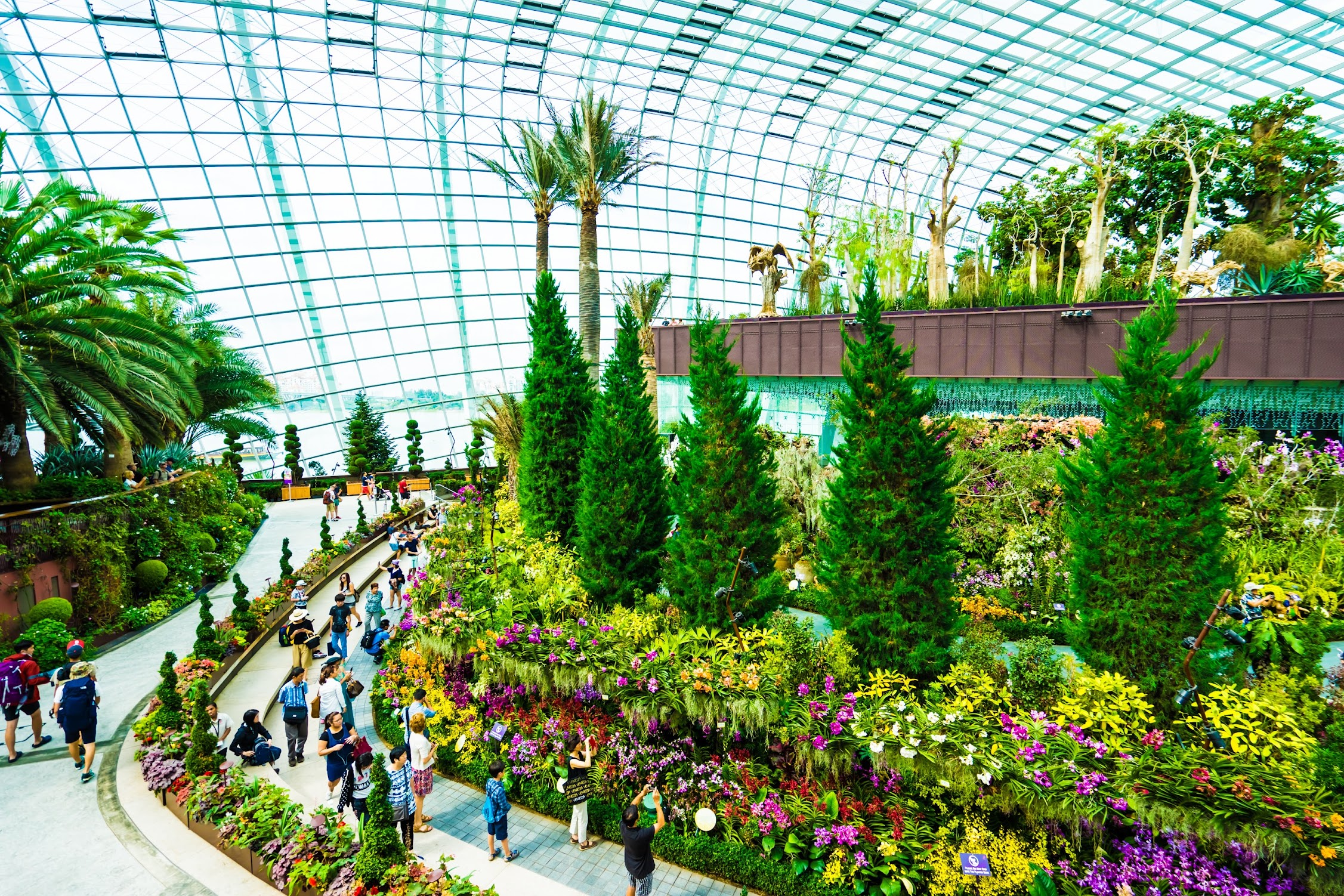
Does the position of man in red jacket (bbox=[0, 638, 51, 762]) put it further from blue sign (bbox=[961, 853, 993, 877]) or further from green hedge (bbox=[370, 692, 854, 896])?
blue sign (bbox=[961, 853, 993, 877])

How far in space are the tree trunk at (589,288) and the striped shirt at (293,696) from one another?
1087 centimetres

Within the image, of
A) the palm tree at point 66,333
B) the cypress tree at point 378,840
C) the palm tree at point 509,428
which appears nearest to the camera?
the cypress tree at point 378,840

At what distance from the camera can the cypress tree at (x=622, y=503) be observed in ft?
31.6

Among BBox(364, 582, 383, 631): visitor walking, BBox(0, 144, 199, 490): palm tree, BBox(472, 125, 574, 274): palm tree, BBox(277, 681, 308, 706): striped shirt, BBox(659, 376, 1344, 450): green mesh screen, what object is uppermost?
BBox(472, 125, 574, 274): palm tree

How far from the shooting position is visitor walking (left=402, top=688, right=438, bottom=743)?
729cm

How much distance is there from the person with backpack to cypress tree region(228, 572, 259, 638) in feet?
11.1

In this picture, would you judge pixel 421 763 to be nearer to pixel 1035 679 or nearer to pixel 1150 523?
pixel 1035 679

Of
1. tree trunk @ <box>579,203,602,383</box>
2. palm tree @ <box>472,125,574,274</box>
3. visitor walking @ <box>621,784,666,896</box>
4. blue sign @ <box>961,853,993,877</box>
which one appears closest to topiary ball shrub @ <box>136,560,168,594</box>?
tree trunk @ <box>579,203,602,383</box>

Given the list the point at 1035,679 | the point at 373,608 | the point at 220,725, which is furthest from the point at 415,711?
the point at 1035,679

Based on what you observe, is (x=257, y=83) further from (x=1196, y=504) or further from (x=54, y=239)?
(x=1196, y=504)

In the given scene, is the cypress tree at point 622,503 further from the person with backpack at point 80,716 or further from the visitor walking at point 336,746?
the person with backpack at point 80,716

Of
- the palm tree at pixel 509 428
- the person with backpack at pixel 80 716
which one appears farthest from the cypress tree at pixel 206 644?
the palm tree at pixel 509 428

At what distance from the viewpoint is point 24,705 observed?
758cm

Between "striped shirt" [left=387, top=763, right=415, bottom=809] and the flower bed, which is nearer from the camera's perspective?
the flower bed
